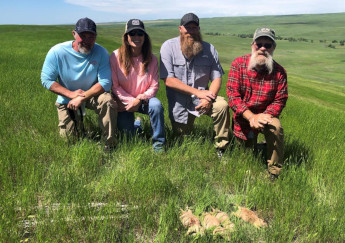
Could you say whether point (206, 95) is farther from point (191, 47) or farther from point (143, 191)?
point (143, 191)

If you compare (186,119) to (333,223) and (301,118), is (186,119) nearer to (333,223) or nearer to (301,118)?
(333,223)

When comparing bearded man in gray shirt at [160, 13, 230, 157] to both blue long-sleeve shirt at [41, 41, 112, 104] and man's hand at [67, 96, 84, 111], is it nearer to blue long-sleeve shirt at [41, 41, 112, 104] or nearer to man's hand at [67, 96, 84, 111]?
blue long-sleeve shirt at [41, 41, 112, 104]

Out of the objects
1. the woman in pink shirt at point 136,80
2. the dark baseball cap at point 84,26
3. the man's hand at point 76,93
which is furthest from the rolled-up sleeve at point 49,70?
the woman in pink shirt at point 136,80

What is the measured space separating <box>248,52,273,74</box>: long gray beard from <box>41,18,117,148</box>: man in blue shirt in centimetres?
200

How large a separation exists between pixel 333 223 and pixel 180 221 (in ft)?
4.27

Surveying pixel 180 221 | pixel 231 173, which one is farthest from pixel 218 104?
pixel 180 221

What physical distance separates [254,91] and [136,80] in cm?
172

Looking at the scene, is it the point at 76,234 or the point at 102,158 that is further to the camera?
the point at 102,158

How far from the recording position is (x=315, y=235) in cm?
223

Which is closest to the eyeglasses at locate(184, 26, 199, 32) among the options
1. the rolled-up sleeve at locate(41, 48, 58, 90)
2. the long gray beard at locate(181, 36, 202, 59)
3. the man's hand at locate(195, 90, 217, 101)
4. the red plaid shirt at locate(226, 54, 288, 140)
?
the long gray beard at locate(181, 36, 202, 59)

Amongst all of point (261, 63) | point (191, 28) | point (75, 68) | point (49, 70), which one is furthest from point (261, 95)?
point (49, 70)

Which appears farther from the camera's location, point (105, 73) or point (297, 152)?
point (297, 152)

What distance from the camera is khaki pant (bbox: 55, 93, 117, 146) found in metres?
3.85

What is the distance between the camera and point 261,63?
3.61 meters
